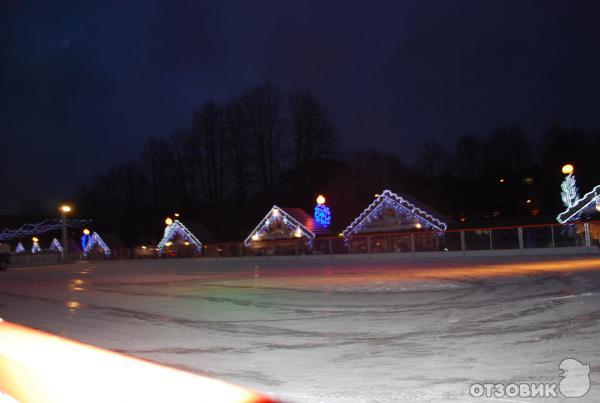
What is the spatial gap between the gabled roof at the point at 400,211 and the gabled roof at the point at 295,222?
17.3 ft

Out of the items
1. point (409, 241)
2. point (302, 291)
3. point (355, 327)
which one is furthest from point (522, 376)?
point (409, 241)

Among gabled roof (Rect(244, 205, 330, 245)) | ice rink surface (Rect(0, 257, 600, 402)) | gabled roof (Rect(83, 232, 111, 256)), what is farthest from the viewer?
gabled roof (Rect(83, 232, 111, 256))

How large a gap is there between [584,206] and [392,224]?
14592mm

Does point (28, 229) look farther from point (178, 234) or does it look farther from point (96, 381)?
point (96, 381)

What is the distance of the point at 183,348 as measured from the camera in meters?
8.60

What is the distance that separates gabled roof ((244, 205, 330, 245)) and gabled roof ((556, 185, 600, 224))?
22013 millimetres

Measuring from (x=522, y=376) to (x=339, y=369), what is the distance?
7.08 feet

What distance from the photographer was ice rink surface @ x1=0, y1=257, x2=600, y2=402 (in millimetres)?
6320

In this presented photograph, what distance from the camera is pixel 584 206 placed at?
39.1m

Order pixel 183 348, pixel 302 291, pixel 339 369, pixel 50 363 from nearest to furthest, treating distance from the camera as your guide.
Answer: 1. pixel 50 363
2. pixel 339 369
3. pixel 183 348
4. pixel 302 291

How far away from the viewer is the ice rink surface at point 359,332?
20.7ft

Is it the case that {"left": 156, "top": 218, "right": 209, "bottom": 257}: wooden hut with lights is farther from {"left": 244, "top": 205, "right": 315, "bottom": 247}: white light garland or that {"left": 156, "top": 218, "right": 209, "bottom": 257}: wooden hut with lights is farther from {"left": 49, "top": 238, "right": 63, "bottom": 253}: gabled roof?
{"left": 49, "top": 238, "right": 63, "bottom": 253}: gabled roof

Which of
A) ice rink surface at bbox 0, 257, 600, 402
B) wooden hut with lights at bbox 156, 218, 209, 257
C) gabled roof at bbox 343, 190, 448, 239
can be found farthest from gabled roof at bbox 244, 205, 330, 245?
ice rink surface at bbox 0, 257, 600, 402

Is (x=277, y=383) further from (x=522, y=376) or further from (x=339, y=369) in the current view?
(x=522, y=376)
